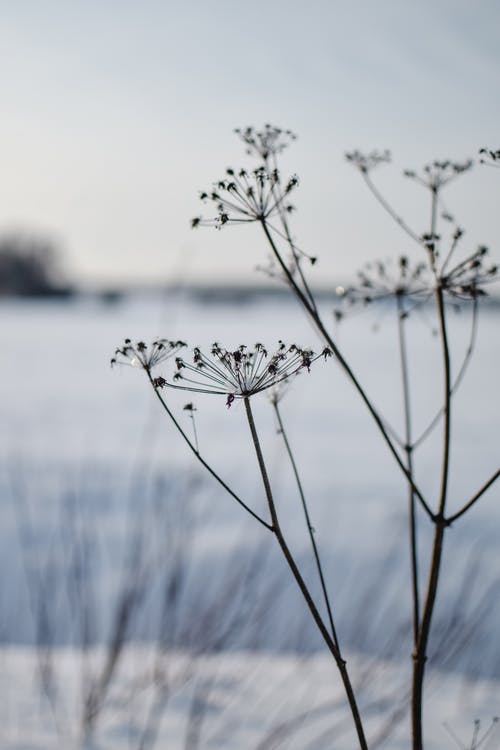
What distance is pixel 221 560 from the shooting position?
17.6ft

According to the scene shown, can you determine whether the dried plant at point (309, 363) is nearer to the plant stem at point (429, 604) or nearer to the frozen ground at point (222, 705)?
the plant stem at point (429, 604)

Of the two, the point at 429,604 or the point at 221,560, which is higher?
the point at 429,604

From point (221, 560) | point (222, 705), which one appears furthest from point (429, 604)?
point (221, 560)

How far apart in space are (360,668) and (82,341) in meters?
20.8

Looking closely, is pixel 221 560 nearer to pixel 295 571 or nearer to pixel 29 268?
pixel 295 571

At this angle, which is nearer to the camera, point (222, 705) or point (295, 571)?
point (295, 571)

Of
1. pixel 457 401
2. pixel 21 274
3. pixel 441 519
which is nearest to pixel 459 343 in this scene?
pixel 457 401

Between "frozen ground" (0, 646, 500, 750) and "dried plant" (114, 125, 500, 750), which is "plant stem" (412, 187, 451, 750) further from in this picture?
"frozen ground" (0, 646, 500, 750)

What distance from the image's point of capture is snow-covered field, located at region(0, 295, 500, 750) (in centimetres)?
277

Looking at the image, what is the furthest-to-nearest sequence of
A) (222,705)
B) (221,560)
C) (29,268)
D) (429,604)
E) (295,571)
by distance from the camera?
(29,268) < (221,560) < (222,705) < (429,604) < (295,571)

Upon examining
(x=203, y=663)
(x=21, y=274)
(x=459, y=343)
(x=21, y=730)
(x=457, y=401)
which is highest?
(x=21, y=274)

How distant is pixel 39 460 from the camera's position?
25.8 feet

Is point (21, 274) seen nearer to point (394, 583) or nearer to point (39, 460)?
point (39, 460)

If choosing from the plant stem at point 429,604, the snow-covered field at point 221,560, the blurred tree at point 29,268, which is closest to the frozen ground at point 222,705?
the snow-covered field at point 221,560
